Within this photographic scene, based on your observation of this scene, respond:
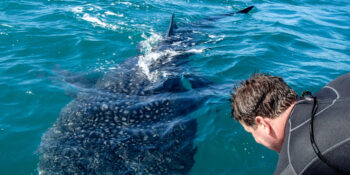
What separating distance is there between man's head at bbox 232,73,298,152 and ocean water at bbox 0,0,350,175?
7.36 ft

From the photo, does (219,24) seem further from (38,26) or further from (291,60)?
(38,26)

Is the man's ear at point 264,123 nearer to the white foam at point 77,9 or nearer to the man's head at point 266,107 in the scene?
the man's head at point 266,107

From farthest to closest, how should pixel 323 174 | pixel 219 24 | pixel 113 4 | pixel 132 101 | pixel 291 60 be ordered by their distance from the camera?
pixel 113 4 < pixel 219 24 < pixel 291 60 < pixel 132 101 < pixel 323 174

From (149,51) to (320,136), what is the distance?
24.0ft

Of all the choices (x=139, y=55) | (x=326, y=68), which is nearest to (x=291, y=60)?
(x=326, y=68)

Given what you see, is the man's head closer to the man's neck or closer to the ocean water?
the man's neck

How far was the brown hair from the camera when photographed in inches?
115

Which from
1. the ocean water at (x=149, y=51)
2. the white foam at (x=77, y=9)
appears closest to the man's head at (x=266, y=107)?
the ocean water at (x=149, y=51)

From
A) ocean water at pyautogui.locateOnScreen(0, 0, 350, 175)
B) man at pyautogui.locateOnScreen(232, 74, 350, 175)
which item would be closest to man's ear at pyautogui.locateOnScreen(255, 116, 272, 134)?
man at pyautogui.locateOnScreen(232, 74, 350, 175)

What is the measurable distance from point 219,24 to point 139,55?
4.75 meters

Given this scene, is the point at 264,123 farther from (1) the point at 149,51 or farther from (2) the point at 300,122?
(1) the point at 149,51

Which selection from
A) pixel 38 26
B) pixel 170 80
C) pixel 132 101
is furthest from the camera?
pixel 38 26

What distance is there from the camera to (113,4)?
44.8 feet

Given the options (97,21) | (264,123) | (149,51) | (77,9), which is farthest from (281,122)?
(77,9)
